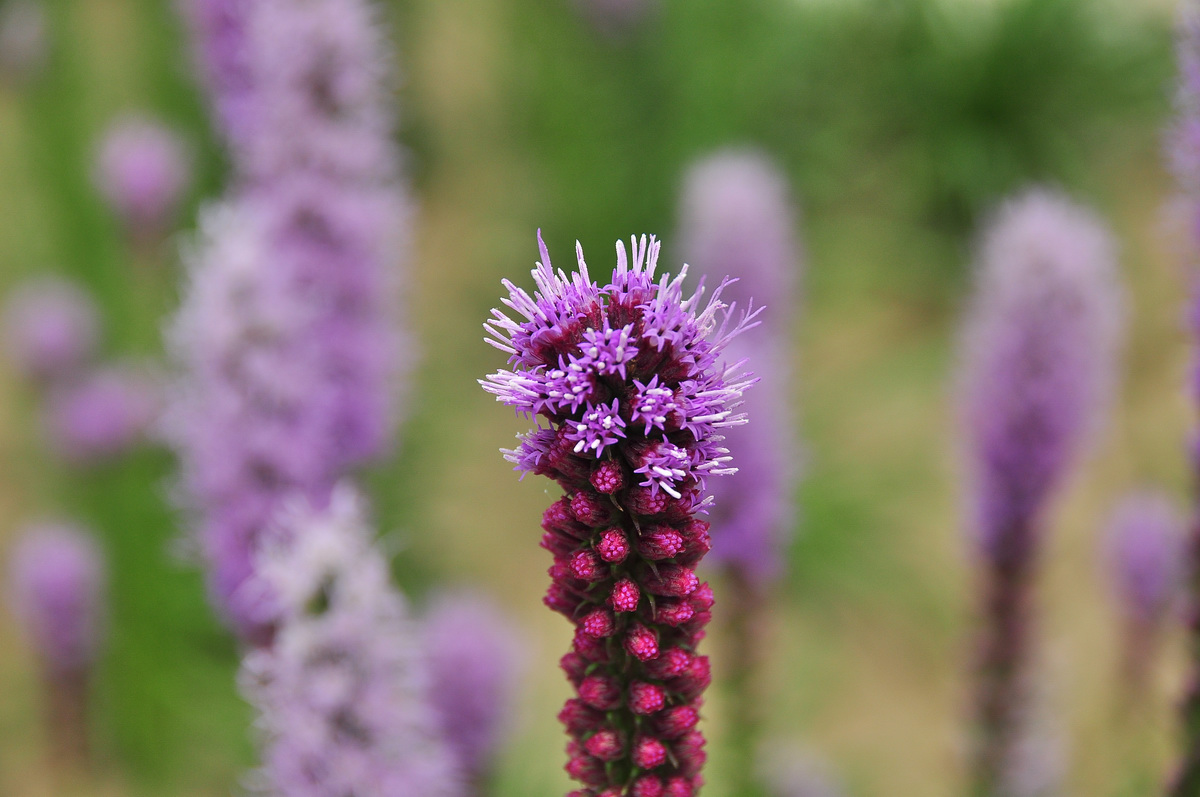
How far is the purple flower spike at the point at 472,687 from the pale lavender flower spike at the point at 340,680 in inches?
33.5

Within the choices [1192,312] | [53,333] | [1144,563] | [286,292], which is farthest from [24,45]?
[1144,563]

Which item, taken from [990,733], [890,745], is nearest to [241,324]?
[990,733]

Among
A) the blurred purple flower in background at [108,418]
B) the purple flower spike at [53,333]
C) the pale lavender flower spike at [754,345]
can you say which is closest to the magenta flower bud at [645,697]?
the pale lavender flower spike at [754,345]

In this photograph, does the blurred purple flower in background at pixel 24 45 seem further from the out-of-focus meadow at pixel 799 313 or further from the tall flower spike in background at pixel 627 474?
the tall flower spike in background at pixel 627 474

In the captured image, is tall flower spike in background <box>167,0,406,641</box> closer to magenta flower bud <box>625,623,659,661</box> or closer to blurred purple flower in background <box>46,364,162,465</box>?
magenta flower bud <box>625,623,659,661</box>

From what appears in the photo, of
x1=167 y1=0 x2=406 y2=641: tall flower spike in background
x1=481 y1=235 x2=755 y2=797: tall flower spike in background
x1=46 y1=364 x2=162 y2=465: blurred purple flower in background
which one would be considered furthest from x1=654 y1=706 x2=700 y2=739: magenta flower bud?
x1=46 y1=364 x2=162 y2=465: blurred purple flower in background

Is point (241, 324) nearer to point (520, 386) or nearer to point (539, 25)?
point (520, 386)

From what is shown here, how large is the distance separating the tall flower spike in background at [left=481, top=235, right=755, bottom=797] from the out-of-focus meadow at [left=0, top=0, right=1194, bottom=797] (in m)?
2.04

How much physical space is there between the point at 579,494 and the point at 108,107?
254 inches

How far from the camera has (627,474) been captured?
145 centimetres

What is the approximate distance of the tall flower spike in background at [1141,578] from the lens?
3.72 metres

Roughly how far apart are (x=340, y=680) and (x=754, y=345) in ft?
6.07

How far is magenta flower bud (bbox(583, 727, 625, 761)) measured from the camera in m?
1.53

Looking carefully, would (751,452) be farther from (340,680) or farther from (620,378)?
(620,378)
